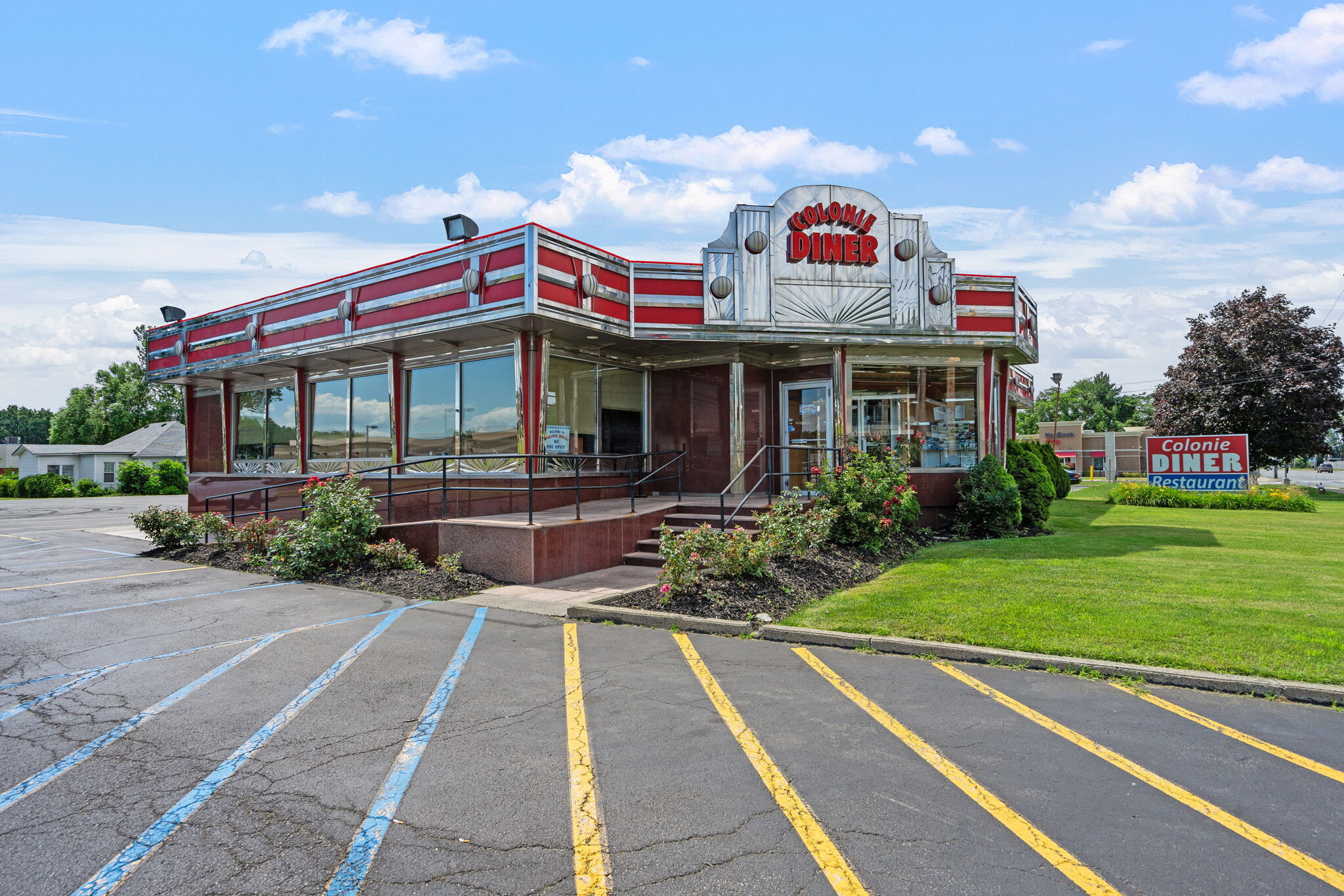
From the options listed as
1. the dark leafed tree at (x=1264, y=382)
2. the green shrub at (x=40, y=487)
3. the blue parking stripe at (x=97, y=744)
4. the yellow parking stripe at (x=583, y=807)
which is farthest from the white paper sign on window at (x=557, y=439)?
the green shrub at (x=40, y=487)

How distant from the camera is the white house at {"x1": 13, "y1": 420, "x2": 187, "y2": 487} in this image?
59375mm

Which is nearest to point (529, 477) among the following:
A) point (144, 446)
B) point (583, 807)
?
point (583, 807)

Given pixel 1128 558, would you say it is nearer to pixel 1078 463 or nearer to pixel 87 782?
pixel 87 782

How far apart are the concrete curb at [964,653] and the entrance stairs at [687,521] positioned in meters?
2.84

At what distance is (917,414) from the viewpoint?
52.9 feet

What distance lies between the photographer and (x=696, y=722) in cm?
515

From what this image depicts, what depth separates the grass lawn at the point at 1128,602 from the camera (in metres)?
6.48

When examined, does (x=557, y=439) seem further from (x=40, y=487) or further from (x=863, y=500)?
(x=40, y=487)

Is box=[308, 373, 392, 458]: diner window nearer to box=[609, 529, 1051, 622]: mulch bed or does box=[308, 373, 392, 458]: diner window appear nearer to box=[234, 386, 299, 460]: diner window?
box=[234, 386, 299, 460]: diner window

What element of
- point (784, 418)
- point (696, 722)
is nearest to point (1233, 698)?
point (696, 722)

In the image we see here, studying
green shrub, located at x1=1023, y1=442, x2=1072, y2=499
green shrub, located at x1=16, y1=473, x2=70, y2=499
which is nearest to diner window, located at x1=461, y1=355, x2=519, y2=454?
green shrub, located at x1=1023, y1=442, x2=1072, y2=499

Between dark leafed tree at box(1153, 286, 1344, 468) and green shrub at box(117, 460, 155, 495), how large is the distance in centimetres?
6041

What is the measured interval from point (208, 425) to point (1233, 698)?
25748 mm

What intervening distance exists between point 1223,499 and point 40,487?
199 feet
